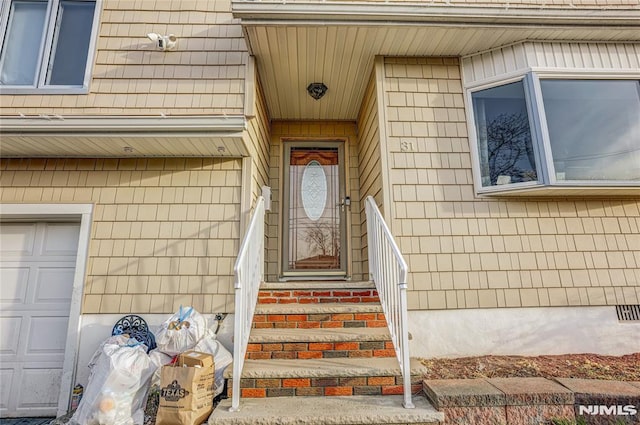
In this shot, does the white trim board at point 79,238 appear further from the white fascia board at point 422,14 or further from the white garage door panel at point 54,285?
the white fascia board at point 422,14

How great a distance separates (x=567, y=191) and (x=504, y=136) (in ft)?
2.64

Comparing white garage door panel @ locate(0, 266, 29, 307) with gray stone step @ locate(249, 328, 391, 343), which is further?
white garage door panel @ locate(0, 266, 29, 307)

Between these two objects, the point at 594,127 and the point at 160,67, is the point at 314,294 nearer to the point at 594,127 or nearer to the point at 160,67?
the point at 160,67

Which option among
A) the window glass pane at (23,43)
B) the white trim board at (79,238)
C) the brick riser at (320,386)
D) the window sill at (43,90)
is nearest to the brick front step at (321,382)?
the brick riser at (320,386)

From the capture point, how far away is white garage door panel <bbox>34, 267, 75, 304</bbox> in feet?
11.2

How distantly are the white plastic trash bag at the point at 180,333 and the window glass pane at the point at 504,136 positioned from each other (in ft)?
10.2

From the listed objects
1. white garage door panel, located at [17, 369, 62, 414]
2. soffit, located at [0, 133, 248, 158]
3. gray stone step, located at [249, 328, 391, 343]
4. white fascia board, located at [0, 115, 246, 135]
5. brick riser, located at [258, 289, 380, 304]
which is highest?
white fascia board, located at [0, 115, 246, 135]

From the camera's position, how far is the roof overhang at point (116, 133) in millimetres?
3070

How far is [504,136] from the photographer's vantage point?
351cm

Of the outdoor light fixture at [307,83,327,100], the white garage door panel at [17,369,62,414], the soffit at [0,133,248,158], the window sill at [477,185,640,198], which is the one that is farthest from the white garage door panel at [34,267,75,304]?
the window sill at [477,185,640,198]

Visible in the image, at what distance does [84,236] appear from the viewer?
3.37 metres

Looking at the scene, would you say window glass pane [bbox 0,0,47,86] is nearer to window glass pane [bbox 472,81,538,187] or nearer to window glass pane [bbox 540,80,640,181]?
window glass pane [bbox 472,81,538,187]

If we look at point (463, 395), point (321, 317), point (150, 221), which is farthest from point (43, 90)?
point (463, 395)

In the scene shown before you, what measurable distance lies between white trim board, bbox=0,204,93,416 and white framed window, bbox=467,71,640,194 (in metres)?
4.07
